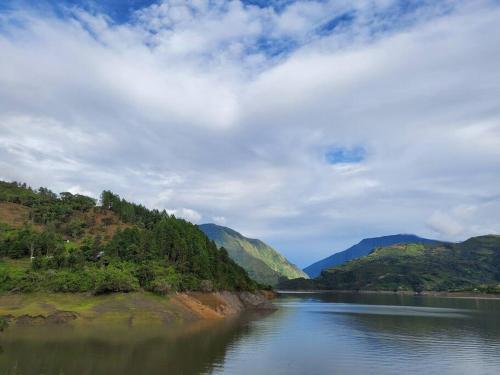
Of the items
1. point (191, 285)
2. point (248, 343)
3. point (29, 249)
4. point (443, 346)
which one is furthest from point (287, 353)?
point (29, 249)

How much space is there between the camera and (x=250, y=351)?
74312 millimetres

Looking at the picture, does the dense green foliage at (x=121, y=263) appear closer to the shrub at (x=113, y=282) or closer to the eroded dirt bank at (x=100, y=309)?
the shrub at (x=113, y=282)

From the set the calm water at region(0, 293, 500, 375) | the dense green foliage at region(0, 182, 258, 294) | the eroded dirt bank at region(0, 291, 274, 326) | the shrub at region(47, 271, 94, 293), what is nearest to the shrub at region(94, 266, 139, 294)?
the dense green foliage at region(0, 182, 258, 294)

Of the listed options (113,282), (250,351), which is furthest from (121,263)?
(250,351)

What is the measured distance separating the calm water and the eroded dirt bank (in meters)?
8.96

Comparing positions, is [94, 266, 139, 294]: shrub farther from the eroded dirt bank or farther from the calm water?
the calm water

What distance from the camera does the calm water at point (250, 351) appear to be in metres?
59.2

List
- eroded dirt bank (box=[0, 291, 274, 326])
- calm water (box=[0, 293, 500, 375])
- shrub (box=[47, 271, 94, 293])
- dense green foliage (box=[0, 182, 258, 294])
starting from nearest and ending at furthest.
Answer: calm water (box=[0, 293, 500, 375]) < eroded dirt bank (box=[0, 291, 274, 326]) < shrub (box=[47, 271, 94, 293]) < dense green foliage (box=[0, 182, 258, 294])

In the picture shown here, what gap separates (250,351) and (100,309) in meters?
48.1

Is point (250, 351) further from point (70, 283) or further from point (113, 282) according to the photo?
point (70, 283)

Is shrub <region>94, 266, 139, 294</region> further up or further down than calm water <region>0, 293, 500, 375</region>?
further up

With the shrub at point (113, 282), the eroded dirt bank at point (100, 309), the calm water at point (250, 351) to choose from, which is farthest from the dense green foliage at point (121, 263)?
the calm water at point (250, 351)

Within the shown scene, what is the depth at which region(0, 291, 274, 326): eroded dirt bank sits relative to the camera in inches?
3930

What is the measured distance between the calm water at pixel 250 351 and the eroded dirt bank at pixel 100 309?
8.96 metres
